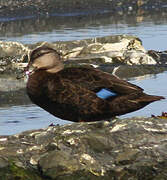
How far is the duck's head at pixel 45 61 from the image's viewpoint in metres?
8.19

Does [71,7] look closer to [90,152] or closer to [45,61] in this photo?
[45,61]

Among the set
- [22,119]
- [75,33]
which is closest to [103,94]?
[22,119]

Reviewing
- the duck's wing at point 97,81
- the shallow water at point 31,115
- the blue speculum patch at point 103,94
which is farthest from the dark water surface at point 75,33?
the blue speculum patch at point 103,94

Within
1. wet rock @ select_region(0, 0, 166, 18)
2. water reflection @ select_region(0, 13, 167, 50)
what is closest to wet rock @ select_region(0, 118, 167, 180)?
water reflection @ select_region(0, 13, 167, 50)

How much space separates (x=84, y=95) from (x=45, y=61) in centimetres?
66

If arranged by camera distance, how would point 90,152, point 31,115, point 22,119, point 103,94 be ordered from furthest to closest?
point 31,115
point 22,119
point 103,94
point 90,152

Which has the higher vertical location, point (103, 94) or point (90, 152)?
point (103, 94)

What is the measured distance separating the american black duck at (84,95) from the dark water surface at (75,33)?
2.38 m

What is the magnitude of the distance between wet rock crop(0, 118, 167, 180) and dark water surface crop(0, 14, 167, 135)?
3.06 m

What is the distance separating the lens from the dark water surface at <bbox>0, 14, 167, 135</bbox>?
11305 mm

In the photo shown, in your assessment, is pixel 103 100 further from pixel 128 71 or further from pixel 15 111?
pixel 128 71

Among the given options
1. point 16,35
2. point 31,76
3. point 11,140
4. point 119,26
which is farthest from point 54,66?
point 119,26

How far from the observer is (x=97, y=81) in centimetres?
787

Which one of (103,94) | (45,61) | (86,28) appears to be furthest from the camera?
(86,28)
